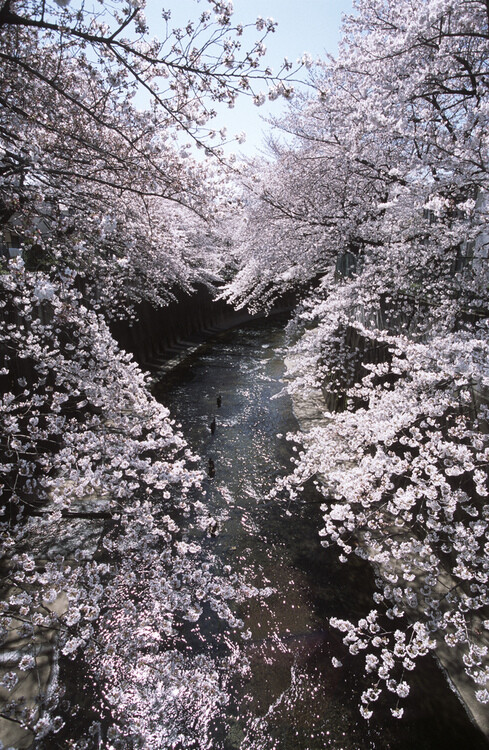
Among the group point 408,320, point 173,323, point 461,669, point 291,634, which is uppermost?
point 408,320

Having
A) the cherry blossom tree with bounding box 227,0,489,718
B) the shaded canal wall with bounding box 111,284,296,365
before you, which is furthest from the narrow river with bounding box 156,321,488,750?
the shaded canal wall with bounding box 111,284,296,365

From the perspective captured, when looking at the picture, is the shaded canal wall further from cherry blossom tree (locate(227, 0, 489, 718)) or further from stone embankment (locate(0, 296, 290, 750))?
cherry blossom tree (locate(227, 0, 489, 718))

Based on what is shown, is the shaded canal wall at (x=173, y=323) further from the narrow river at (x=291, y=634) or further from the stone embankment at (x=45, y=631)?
the narrow river at (x=291, y=634)

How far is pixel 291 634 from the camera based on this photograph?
5707mm

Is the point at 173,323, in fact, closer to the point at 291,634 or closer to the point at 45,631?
the point at 45,631

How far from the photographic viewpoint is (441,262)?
7.80 m

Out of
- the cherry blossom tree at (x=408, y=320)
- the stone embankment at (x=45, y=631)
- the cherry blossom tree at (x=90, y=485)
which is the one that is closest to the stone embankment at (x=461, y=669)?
the cherry blossom tree at (x=408, y=320)

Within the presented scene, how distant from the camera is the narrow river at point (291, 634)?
4527mm

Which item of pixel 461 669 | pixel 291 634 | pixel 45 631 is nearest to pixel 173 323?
pixel 45 631

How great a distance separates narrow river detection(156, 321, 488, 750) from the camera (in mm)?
4527

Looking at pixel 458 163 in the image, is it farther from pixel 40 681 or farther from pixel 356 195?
pixel 40 681

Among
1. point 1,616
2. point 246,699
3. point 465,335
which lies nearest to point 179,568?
point 246,699

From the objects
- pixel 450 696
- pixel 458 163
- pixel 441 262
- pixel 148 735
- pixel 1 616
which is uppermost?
pixel 458 163

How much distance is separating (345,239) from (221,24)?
655 cm
